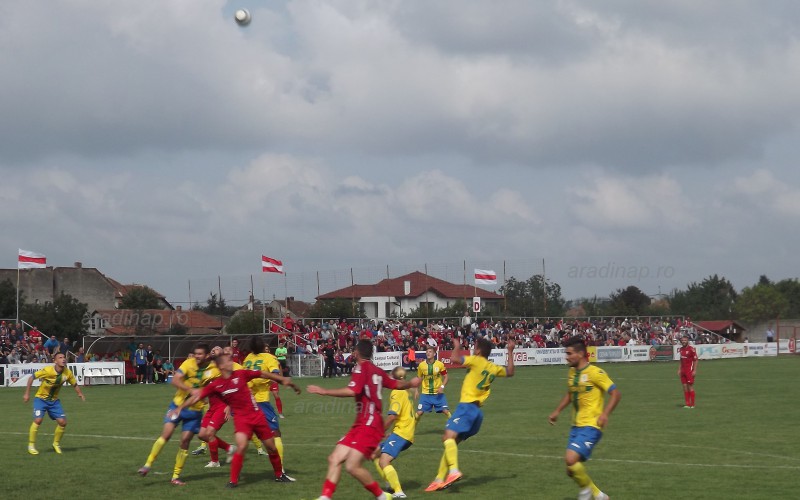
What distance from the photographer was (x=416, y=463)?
16.0 m

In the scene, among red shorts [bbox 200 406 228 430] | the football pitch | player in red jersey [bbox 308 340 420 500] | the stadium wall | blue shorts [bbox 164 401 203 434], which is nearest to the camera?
player in red jersey [bbox 308 340 420 500]

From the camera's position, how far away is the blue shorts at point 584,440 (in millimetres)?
11766

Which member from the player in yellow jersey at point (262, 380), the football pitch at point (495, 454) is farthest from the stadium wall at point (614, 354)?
the player in yellow jersey at point (262, 380)

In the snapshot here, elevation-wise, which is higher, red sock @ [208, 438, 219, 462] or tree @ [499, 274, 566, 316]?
tree @ [499, 274, 566, 316]

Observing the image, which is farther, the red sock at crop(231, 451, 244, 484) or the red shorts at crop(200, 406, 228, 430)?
the red shorts at crop(200, 406, 228, 430)

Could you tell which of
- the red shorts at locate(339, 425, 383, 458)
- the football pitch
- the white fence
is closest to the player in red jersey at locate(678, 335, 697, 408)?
the football pitch

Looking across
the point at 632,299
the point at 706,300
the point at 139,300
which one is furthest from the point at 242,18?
the point at 706,300

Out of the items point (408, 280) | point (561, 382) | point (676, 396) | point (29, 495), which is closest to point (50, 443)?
point (29, 495)

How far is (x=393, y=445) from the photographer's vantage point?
43.1 ft

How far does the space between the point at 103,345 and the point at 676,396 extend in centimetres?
3080

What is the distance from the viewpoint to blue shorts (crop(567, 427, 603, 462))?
1177cm

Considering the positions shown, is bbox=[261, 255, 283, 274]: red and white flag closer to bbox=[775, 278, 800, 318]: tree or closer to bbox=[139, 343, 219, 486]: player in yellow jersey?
bbox=[139, 343, 219, 486]: player in yellow jersey

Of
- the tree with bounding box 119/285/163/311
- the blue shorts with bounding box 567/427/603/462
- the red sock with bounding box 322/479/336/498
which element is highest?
the tree with bounding box 119/285/163/311

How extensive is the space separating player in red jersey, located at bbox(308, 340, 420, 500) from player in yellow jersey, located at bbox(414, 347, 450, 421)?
962cm
